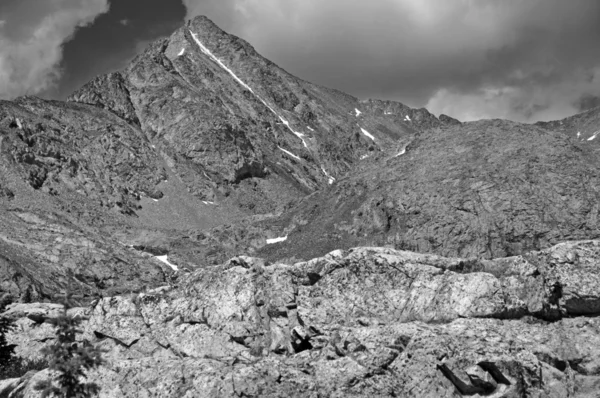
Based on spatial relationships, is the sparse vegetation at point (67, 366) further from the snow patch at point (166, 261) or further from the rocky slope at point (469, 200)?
the snow patch at point (166, 261)

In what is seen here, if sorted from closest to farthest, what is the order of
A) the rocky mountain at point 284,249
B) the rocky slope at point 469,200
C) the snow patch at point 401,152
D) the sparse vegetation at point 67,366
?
the sparse vegetation at point 67,366 → the rocky mountain at point 284,249 → the rocky slope at point 469,200 → the snow patch at point 401,152

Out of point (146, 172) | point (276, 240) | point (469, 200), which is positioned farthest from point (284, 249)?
point (146, 172)

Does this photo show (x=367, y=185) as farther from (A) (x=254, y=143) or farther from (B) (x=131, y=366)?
(A) (x=254, y=143)

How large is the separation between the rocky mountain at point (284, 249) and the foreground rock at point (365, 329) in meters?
0.06

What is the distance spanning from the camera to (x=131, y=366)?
54.4 feet

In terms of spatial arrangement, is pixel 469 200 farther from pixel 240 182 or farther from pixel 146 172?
pixel 146 172

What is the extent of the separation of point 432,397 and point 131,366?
8846mm

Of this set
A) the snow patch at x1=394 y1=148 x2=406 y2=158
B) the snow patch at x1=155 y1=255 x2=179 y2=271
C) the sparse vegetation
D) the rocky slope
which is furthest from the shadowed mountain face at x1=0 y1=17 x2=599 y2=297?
the sparse vegetation

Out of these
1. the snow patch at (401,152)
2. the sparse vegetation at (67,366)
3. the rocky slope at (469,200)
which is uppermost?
the snow patch at (401,152)

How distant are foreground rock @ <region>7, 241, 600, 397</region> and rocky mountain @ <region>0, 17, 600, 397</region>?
2.3 inches

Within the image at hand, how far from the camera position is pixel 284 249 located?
81.4 meters

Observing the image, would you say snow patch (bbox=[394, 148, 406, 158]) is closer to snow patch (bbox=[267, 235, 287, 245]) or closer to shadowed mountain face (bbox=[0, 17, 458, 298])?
shadowed mountain face (bbox=[0, 17, 458, 298])

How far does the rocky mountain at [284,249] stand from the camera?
614 inches

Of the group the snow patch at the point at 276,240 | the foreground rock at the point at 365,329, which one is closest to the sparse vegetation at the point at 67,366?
the foreground rock at the point at 365,329
